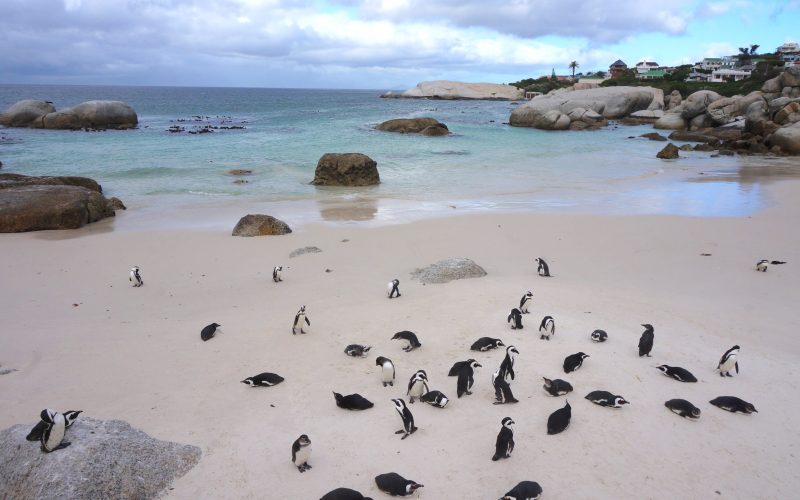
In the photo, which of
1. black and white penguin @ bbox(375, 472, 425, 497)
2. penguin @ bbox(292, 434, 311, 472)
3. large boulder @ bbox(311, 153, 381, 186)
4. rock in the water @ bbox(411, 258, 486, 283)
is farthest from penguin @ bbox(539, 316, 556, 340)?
large boulder @ bbox(311, 153, 381, 186)

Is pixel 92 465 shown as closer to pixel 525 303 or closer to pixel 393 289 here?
pixel 393 289

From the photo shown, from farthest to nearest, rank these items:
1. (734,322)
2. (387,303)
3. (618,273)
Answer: (618,273)
(387,303)
(734,322)

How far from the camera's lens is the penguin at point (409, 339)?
7.18m

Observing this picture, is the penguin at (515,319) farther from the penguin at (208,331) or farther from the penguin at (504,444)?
the penguin at (208,331)

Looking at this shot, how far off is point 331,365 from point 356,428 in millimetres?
1518

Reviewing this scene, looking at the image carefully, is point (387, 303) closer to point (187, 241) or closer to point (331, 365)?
point (331, 365)

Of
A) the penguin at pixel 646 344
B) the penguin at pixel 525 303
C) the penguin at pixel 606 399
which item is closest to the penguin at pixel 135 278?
the penguin at pixel 525 303

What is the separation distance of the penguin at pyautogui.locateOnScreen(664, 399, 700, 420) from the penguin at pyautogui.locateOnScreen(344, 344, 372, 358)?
3544 mm

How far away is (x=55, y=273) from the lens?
1075 centimetres

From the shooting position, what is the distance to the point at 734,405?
223 inches

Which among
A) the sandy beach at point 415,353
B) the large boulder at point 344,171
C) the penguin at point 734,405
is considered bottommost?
the sandy beach at point 415,353

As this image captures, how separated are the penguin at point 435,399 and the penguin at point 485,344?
1.40 m

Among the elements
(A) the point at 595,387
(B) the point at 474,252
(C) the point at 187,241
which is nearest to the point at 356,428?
(A) the point at 595,387

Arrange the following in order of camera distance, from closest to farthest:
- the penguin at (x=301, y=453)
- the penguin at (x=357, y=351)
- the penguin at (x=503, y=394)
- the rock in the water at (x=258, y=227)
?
the penguin at (x=301, y=453), the penguin at (x=503, y=394), the penguin at (x=357, y=351), the rock in the water at (x=258, y=227)
